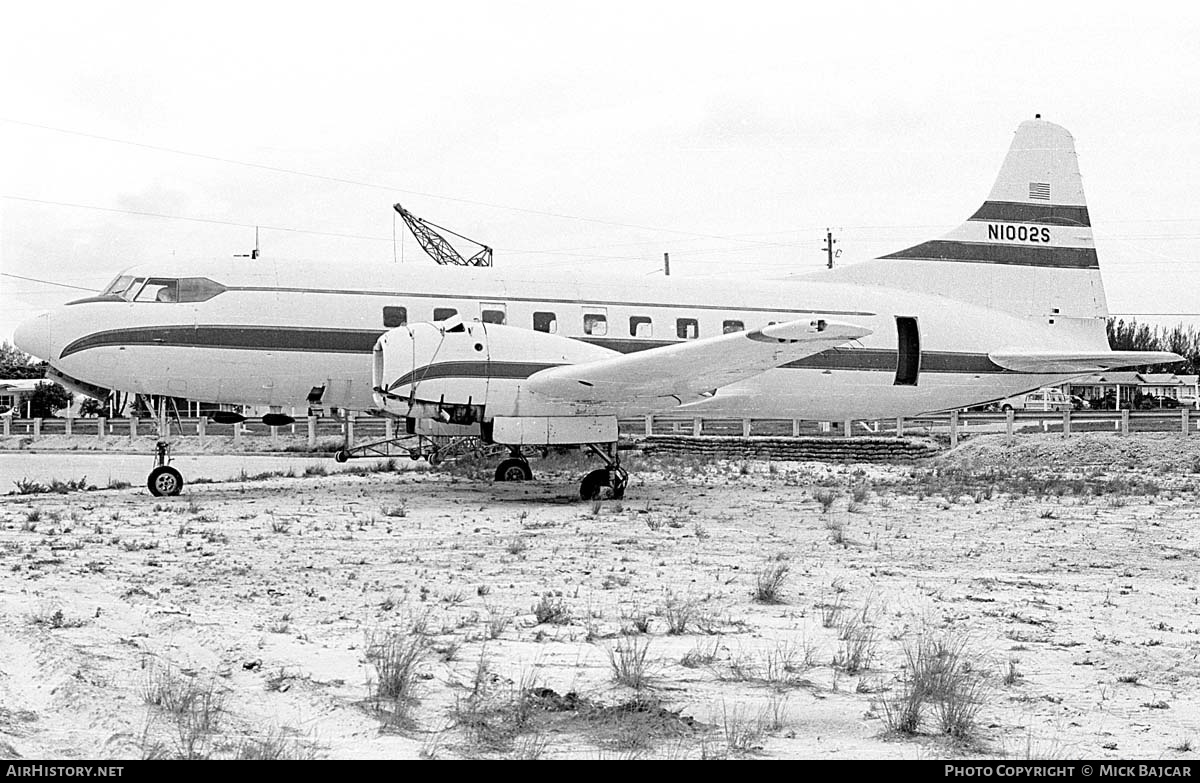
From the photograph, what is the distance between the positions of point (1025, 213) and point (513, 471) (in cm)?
1169

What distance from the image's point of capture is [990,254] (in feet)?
72.3

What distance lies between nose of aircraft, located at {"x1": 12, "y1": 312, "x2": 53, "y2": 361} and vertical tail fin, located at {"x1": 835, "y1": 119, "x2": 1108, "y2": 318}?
14.5m

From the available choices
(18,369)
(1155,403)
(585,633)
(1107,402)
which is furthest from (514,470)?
(18,369)

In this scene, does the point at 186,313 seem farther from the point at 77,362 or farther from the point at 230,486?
the point at 230,486

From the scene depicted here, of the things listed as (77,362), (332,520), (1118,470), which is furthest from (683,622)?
(1118,470)

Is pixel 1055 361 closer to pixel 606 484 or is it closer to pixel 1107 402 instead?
pixel 606 484

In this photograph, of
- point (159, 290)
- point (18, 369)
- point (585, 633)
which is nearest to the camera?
point (585, 633)

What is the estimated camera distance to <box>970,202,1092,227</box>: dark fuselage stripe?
22172 millimetres

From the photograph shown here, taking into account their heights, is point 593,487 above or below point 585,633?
above

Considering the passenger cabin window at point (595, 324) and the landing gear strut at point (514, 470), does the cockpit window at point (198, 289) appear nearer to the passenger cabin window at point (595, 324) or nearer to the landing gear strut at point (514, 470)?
the passenger cabin window at point (595, 324)

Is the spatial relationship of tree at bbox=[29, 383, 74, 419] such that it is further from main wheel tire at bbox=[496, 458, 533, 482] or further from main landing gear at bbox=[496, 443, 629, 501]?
main landing gear at bbox=[496, 443, 629, 501]

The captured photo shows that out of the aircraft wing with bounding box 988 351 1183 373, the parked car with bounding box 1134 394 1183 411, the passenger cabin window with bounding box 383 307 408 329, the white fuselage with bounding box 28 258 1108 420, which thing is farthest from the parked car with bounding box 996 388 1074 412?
the passenger cabin window with bounding box 383 307 408 329
